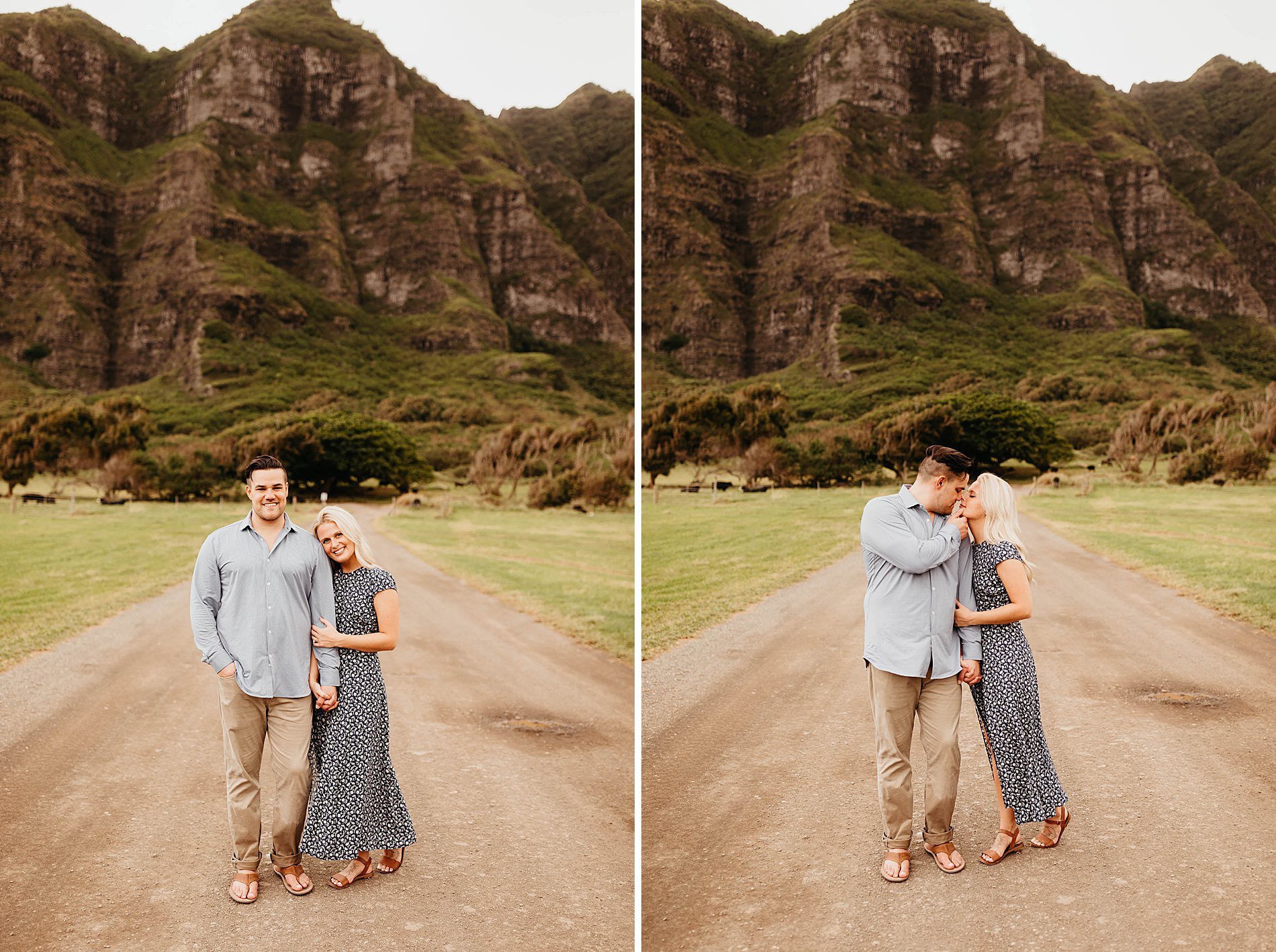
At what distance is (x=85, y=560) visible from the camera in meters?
4.79

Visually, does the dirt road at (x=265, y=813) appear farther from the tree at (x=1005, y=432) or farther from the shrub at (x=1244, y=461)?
the shrub at (x=1244, y=461)

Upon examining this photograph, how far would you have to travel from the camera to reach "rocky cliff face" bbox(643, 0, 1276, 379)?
545 cm

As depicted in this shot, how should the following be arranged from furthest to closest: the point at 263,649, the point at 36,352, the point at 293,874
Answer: the point at 36,352, the point at 293,874, the point at 263,649

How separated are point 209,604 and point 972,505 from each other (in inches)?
114

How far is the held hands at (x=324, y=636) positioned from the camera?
3.16 metres

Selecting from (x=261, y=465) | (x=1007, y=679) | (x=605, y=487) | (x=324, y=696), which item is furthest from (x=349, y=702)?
(x=605, y=487)

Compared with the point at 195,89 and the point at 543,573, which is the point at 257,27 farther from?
the point at 543,573

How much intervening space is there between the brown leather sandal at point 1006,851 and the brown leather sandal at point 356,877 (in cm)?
248

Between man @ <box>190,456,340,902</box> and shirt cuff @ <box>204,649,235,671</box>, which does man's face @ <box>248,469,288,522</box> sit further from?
shirt cuff @ <box>204,649,235,671</box>

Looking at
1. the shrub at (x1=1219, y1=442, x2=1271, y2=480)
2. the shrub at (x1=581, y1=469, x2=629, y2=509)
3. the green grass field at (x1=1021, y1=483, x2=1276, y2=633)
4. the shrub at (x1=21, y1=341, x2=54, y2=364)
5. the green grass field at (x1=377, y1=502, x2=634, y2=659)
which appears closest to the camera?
the green grass field at (x1=1021, y1=483, x2=1276, y2=633)

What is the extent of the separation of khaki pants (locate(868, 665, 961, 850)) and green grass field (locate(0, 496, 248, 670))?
400 centimetres

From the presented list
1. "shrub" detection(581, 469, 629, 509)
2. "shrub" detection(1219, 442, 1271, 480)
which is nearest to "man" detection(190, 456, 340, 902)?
"shrub" detection(581, 469, 629, 509)

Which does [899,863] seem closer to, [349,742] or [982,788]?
[982,788]

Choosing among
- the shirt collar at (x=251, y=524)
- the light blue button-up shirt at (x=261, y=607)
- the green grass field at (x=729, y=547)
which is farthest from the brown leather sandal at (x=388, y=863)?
the green grass field at (x=729, y=547)
